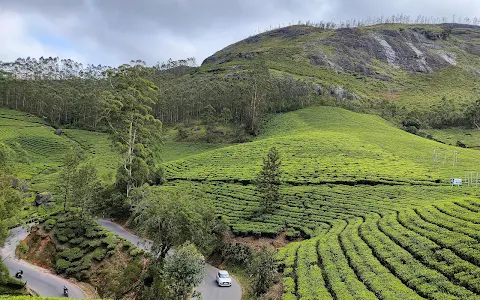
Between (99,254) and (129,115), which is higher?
(129,115)

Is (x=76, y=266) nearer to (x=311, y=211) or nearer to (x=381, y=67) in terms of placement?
(x=311, y=211)

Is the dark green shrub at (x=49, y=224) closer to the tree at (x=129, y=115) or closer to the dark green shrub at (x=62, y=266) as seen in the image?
the dark green shrub at (x=62, y=266)

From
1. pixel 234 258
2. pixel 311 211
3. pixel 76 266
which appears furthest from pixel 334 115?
pixel 76 266

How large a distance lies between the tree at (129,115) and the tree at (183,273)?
2764 centimetres

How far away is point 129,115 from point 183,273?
31.1 metres

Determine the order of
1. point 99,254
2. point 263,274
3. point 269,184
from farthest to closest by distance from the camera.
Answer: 1. point 269,184
2. point 99,254
3. point 263,274

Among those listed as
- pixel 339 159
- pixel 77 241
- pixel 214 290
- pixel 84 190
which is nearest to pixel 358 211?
pixel 214 290

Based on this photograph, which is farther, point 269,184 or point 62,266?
point 269,184

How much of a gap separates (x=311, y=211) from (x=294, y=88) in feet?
276

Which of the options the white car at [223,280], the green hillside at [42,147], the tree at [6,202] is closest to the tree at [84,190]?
the green hillside at [42,147]

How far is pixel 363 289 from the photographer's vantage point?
20.8 m

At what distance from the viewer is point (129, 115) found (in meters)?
49.7

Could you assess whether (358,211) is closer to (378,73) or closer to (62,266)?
(62,266)

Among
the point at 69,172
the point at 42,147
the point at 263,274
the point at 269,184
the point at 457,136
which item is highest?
the point at 457,136
